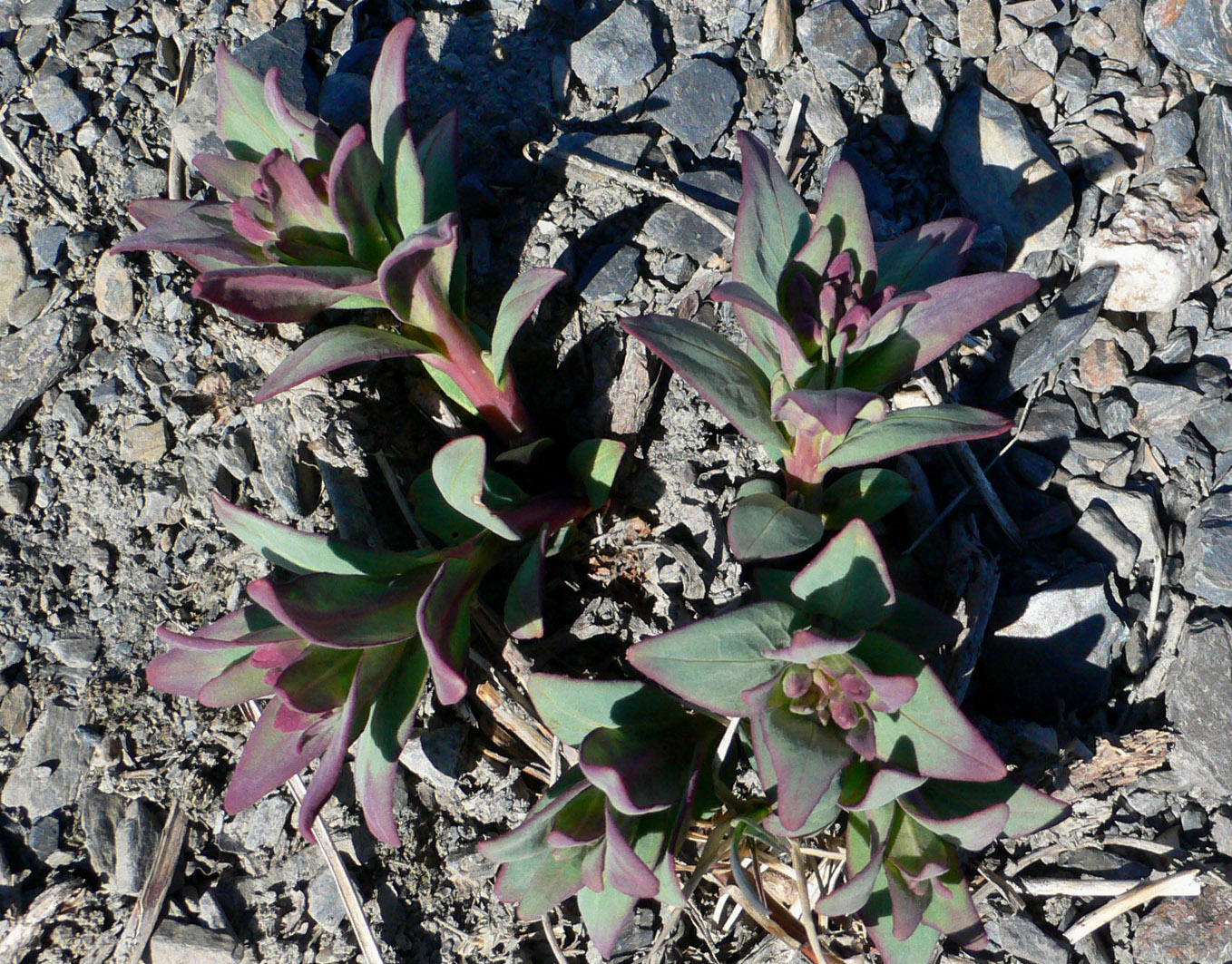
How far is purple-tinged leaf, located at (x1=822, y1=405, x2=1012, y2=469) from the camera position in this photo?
233cm

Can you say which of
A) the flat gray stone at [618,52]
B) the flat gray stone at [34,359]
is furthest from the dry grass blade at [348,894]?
the flat gray stone at [618,52]

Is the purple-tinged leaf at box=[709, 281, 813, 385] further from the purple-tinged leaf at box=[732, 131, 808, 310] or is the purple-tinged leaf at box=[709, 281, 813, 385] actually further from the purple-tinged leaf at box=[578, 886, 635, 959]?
the purple-tinged leaf at box=[578, 886, 635, 959]

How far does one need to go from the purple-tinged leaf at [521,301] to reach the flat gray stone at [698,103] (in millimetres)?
953

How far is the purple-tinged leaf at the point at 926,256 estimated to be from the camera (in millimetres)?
2631

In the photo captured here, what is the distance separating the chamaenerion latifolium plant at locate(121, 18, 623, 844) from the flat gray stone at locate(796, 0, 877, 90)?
4.41 feet

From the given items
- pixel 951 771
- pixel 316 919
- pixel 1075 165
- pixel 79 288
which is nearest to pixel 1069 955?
pixel 951 771

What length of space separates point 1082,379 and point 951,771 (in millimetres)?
1590

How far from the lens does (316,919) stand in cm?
272

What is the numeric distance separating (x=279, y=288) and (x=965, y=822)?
6.85 feet

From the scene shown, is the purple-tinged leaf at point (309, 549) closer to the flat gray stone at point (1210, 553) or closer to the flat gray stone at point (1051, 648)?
the flat gray stone at point (1051, 648)

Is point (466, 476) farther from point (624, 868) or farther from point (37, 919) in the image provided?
point (37, 919)

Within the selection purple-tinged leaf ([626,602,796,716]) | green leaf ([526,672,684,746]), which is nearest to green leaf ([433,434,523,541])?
green leaf ([526,672,684,746])

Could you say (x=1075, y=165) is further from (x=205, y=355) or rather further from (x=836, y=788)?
(x=205, y=355)

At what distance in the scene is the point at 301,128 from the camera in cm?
259
